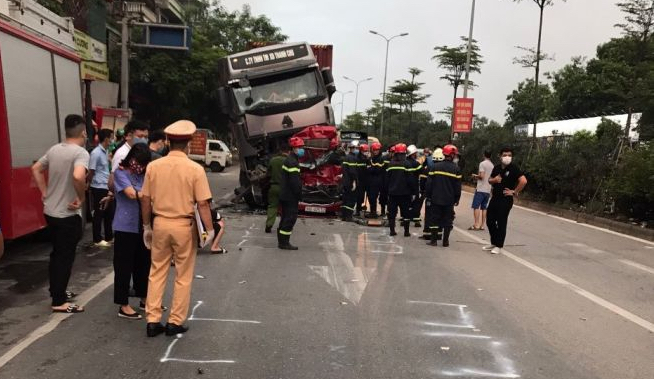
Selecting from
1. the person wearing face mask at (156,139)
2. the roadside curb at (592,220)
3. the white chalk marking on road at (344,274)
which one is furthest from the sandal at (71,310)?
the roadside curb at (592,220)

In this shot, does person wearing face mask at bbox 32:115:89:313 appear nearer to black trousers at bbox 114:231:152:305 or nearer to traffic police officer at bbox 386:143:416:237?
black trousers at bbox 114:231:152:305

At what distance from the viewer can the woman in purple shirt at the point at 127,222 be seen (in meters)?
5.05

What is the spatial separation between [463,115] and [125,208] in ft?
81.5

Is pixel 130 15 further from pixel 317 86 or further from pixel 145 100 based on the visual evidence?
pixel 145 100

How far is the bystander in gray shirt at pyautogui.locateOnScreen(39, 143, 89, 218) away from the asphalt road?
966 millimetres

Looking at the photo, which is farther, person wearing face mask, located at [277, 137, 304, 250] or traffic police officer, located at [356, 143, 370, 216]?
traffic police officer, located at [356, 143, 370, 216]

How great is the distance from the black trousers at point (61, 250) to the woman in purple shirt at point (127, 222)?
1.37 ft

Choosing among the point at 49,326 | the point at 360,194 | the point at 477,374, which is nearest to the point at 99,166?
the point at 49,326

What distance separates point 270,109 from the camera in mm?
13227

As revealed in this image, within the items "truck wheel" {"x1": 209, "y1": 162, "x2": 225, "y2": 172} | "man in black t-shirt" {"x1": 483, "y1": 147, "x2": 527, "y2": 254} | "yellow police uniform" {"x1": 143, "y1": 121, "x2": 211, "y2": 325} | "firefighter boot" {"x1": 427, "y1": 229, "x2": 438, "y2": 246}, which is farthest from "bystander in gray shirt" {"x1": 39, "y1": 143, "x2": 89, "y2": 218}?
"truck wheel" {"x1": 209, "y1": 162, "x2": 225, "y2": 172}

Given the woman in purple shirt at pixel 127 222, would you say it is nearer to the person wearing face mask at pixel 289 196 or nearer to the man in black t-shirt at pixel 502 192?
the person wearing face mask at pixel 289 196

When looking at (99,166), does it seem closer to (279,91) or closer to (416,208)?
(279,91)

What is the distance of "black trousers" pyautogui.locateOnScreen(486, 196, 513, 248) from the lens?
8992mm

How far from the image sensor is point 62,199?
5086mm
